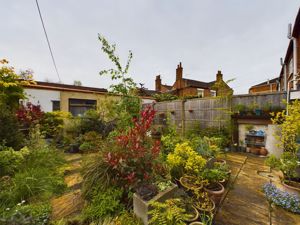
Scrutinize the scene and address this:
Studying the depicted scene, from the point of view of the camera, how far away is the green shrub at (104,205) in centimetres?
186

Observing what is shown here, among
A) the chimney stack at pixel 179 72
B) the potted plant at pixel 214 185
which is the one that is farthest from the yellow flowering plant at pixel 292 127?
the chimney stack at pixel 179 72

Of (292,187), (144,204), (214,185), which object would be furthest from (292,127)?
(144,204)

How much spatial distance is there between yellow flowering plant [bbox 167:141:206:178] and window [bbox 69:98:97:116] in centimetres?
747

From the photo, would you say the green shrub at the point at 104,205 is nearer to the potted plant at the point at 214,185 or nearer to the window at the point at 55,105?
the potted plant at the point at 214,185

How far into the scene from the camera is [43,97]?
7.59 meters

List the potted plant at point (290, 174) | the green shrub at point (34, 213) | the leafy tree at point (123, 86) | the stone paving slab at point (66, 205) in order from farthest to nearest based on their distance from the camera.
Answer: the leafy tree at point (123, 86) < the potted plant at point (290, 174) < the stone paving slab at point (66, 205) < the green shrub at point (34, 213)

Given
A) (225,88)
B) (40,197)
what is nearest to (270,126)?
(225,88)

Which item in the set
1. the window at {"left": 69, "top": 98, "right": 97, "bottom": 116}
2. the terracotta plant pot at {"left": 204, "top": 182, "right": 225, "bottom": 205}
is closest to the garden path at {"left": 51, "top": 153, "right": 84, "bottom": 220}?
the terracotta plant pot at {"left": 204, "top": 182, "right": 225, "bottom": 205}

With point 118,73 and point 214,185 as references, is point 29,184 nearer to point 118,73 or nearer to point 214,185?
point 214,185

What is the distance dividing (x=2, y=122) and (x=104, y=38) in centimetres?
341

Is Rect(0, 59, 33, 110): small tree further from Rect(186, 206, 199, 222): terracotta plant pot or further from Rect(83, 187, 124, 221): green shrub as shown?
Rect(186, 206, 199, 222): terracotta plant pot

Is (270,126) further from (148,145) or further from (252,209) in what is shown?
(148,145)

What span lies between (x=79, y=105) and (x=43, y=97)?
1.99 metres

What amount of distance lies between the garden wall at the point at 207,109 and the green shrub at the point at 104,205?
16.2ft
